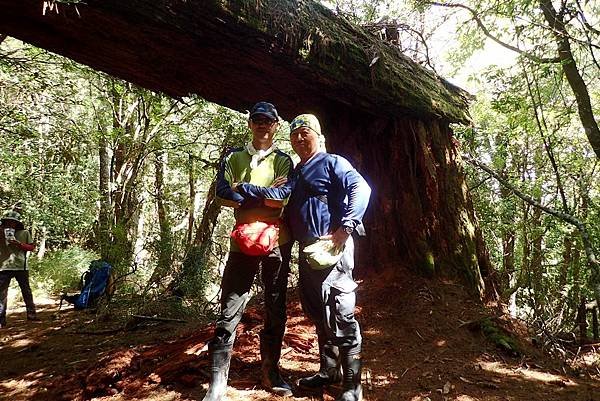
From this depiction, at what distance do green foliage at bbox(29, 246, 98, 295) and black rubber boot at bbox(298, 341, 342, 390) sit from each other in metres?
10.2

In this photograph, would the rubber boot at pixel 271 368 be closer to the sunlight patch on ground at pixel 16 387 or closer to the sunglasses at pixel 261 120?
the sunglasses at pixel 261 120

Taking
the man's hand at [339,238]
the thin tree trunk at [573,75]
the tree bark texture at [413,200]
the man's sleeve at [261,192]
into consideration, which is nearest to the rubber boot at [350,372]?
the man's hand at [339,238]

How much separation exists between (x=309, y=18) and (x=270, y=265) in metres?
2.46

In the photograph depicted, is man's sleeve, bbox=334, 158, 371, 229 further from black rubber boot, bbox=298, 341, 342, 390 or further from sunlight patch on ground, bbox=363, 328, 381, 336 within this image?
sunlight patch on ground, bbox=363, 328, 381, 336

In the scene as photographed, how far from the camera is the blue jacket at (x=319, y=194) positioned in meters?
2.85

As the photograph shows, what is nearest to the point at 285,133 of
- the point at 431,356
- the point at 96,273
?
the point at 96,273

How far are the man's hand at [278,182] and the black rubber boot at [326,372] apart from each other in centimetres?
131

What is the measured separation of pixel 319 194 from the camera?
117 inches

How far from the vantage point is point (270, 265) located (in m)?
3.00

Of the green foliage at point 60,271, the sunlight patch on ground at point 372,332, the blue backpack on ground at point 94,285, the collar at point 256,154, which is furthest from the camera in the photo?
the green foliage at point 60,271

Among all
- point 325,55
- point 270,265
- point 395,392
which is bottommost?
point 395,392

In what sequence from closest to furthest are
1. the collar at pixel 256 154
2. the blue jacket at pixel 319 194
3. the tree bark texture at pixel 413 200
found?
1. the blue jacket at pixel 319 194
2. the collar at pixel 256 154
3. the tree bark texture at pixel 413 200

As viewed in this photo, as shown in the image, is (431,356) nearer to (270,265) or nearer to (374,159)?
(270,265)

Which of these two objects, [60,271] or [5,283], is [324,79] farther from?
[60,271]
